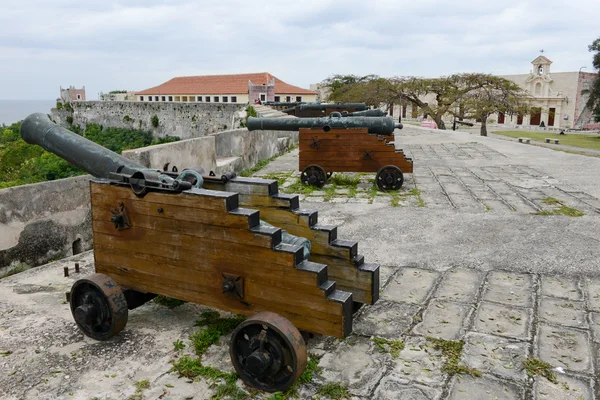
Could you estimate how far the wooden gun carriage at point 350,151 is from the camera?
7055mm

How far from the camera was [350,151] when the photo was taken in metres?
7.17

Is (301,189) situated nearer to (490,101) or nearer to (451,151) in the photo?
(451,151)

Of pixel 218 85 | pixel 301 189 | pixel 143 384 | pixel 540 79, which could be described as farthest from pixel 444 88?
pixel 218 85

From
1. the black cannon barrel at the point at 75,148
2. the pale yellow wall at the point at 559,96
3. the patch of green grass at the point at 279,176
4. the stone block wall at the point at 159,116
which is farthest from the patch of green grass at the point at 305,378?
the pale yellow wall at the point at 559,96

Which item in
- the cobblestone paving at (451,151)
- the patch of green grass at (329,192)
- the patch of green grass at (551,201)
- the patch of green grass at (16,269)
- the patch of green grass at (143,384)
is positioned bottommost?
the patch of green grass at (143,384)

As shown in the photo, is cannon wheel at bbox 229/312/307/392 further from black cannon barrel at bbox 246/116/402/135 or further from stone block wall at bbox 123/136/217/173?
black cannon barrel at bbox 246/116/402/135

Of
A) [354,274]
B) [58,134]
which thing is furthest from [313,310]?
[58,134]

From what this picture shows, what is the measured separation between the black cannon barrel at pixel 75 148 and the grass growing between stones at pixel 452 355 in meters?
1.95

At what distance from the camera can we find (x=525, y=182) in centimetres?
774

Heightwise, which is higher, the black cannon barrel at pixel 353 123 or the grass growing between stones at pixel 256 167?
the black cannon barrel at pixel 353 123

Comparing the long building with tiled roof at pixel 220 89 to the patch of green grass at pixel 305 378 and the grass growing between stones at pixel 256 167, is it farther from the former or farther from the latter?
the patch of green grass at pixel 305 378

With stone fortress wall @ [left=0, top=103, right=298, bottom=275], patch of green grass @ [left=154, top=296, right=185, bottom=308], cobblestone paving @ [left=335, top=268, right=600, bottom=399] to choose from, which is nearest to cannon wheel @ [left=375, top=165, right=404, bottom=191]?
stone fortress wall @ [left=0, top=103, right=298, bottom=275]

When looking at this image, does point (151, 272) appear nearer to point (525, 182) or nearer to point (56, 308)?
point (56, 308)

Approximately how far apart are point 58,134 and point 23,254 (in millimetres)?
1173
